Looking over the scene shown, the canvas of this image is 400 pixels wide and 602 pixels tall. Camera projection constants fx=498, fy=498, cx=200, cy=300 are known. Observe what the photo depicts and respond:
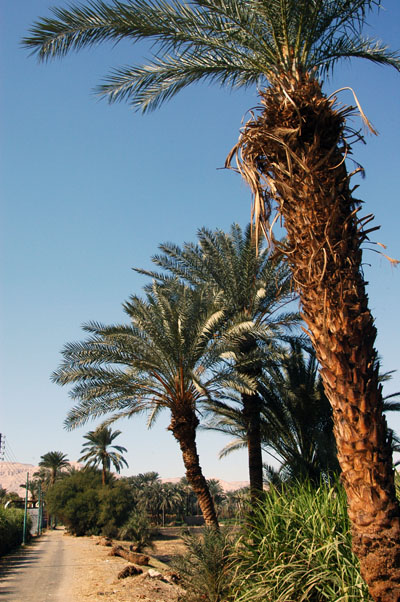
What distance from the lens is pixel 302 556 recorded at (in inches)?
249

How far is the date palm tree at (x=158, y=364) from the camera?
13.9 metres

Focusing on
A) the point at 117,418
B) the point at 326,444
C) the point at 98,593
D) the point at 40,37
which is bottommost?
the point at 98,593

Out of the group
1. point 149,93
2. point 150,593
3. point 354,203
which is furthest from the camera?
point 150,593

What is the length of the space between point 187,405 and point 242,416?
6.62 ft

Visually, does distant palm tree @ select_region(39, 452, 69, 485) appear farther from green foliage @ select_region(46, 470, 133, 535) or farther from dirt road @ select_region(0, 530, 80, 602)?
dirt road @ select_region(0, 530, 80, 602)

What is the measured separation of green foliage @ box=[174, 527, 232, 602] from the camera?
8.50 m

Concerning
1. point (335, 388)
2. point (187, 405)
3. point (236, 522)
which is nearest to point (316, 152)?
point (335, 388)

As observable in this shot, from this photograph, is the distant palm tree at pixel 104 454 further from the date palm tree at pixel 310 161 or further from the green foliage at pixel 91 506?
the date palm tree at pixel 310 161

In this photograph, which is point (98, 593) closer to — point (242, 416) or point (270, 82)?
point (242, 416)

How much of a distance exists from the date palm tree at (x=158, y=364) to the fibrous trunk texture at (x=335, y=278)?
784 cm

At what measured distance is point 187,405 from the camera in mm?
14586

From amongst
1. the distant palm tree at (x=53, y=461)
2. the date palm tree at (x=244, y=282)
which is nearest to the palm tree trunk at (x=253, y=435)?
the date palm tree at (x=244, y=282)

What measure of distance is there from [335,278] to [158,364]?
367 inches

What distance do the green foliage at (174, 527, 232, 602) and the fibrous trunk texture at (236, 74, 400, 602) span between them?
162 inches
